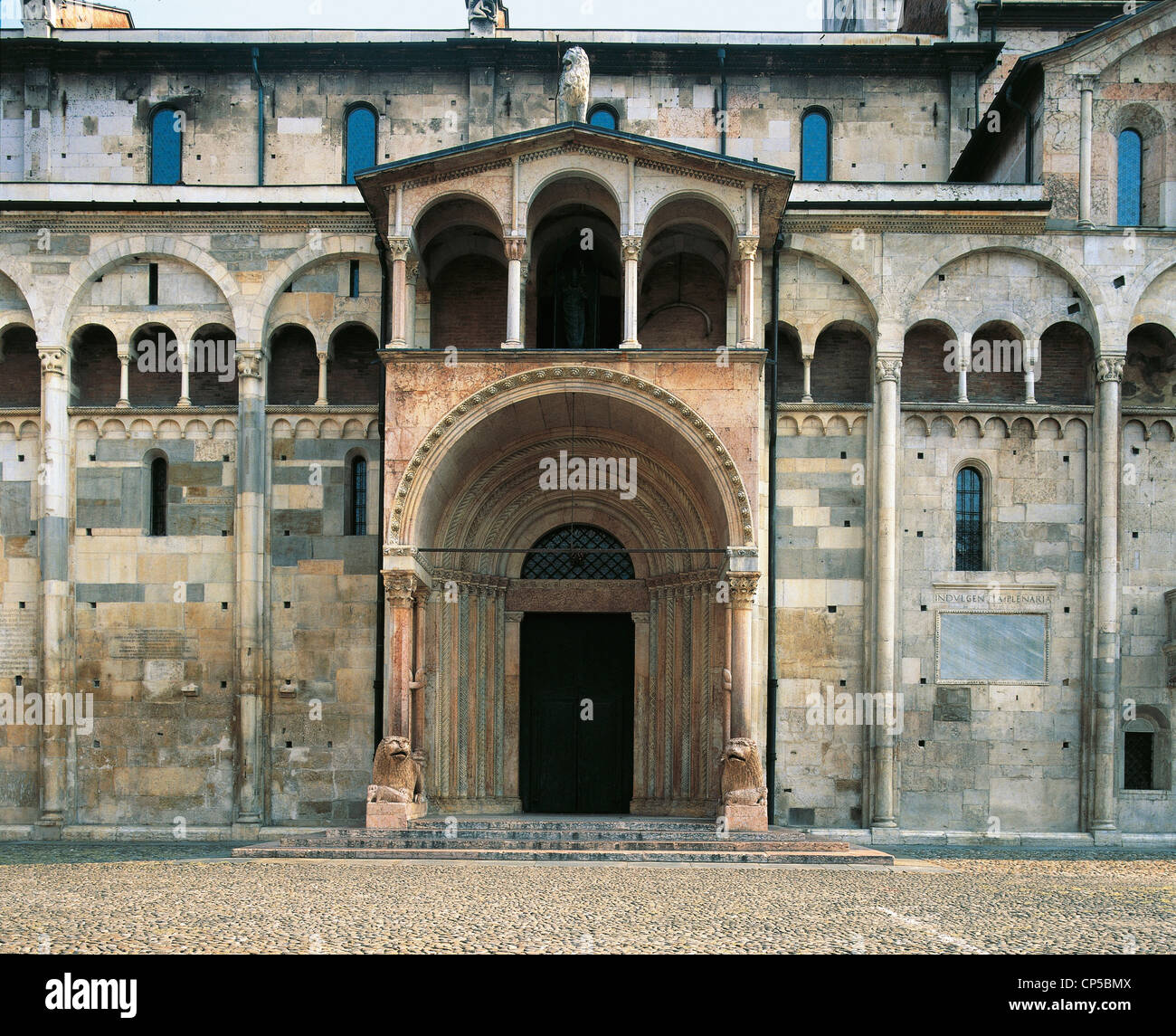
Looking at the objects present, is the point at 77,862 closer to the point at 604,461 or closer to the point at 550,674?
the point at 550,674

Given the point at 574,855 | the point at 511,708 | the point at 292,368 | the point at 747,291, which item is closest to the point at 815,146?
the point at 747,291

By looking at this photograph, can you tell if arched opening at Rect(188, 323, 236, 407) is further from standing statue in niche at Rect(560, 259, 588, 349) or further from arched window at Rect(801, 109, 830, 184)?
arched window at Rect(801, 109, 830, 184)

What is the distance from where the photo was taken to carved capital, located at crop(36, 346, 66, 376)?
70.5 ft

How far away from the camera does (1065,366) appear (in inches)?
863

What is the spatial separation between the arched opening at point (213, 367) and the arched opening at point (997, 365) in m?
13.4

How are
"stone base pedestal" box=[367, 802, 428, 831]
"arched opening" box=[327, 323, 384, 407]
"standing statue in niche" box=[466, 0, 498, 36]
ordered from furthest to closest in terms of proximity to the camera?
"standing statue in niche" box=[466, 0, 498, 36], "arched opening" box=[327, 323, 384, 407], "stone base pedestal" box=[367, 802, 428, 831]

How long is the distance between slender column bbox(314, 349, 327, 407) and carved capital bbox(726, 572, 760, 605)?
8023 mm

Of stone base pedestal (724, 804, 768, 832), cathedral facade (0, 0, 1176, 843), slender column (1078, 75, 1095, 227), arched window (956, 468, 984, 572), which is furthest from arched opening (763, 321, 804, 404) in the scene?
stone base pedestal (724, 804, 768, 832)

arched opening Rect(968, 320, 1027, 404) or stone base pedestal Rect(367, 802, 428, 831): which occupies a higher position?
arched opening Rect(968, 320, 1027, 404)

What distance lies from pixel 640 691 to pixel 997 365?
8728mm

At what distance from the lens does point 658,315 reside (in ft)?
72.9

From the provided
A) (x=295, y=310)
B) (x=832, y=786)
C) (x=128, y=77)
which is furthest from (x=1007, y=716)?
(x=128, y=77)

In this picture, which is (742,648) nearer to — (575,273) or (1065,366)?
(575,273)

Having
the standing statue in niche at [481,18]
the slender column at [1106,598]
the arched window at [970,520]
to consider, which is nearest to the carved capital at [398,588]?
the arched window at [970,520]
